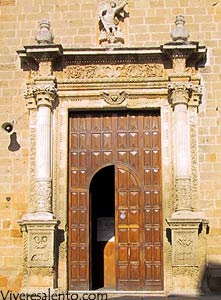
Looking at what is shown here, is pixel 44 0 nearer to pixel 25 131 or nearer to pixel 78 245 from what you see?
pixel 25 131

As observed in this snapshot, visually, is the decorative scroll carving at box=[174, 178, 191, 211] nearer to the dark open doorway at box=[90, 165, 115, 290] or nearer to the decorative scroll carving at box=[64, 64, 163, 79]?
the dark open doorway at box=[90, 165, 115, 290]

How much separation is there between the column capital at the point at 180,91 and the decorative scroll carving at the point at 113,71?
45cm

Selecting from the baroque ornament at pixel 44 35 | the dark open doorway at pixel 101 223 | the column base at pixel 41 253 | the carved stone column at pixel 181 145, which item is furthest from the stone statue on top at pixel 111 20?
the column base at pixel 41 253

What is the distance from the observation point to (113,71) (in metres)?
11.3

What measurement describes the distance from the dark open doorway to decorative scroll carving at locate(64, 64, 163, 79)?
1.79 meters

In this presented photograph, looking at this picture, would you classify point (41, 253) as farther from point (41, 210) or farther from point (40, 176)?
point (40, 176)

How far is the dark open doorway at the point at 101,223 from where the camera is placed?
11445 mm

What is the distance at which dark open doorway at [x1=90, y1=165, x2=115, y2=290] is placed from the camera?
451 inches

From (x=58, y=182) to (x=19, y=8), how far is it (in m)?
3.66

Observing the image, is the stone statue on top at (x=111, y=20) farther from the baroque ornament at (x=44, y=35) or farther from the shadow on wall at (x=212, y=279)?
the shadow on wall at (x=212, y=279)

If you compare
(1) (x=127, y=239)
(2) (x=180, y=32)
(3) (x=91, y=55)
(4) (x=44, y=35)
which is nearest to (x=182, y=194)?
(1) (x=127, y=239)

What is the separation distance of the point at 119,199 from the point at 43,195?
1468mm

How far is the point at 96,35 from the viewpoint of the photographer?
1154cm

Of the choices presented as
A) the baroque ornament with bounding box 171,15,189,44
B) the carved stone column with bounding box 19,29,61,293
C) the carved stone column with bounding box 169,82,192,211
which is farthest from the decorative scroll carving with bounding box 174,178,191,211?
the baroque ornament with bounding box 171,15,189,44
